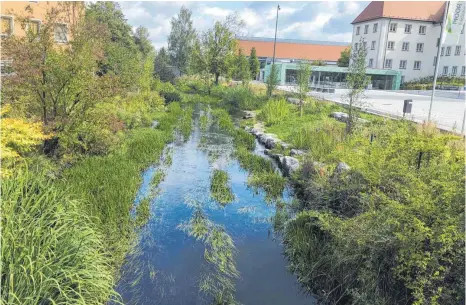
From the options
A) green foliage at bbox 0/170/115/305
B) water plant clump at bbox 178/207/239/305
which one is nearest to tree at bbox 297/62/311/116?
water plant clump at bbox 178/207/239/305

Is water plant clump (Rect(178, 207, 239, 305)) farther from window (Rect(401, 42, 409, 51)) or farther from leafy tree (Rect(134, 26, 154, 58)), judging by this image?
window (Rect(401, 42, 409, 51))

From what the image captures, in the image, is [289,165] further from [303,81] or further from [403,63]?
[403,63]

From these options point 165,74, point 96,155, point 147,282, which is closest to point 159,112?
point 96,155

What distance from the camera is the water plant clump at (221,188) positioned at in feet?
25.0

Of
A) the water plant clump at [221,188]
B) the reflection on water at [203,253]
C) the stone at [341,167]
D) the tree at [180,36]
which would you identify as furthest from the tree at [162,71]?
the stone at [341,167]

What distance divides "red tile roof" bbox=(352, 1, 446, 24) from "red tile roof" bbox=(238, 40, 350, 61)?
2083 centimetres

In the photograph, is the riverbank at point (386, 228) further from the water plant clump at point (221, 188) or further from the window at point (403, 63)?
the window at point (403, 63)

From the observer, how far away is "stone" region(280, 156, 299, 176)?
9.02 metres

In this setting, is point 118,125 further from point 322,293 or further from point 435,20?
point 435,20

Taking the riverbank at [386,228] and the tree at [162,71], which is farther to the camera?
the tree at [162,71]

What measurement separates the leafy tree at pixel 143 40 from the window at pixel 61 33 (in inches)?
1210

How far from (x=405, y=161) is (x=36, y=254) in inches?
180

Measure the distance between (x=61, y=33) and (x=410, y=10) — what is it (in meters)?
46.8

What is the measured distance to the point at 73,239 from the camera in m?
3.84
